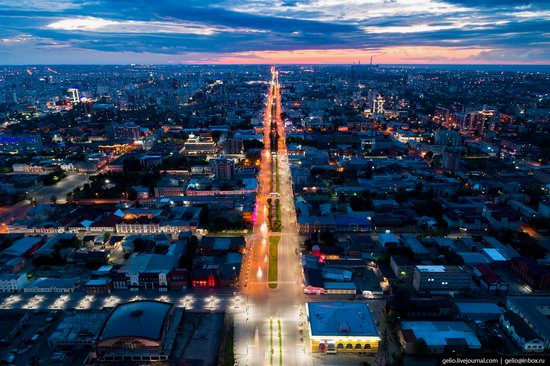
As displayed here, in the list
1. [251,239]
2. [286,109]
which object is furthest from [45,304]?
[286,109]

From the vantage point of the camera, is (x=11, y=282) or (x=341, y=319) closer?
(x=341, y=319)

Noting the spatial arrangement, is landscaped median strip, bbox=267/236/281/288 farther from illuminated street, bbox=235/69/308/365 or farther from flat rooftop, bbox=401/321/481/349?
flat rooftop, bbox=401/321/481/349

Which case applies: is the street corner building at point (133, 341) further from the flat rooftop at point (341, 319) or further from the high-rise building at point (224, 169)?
the high-rise building at point (224, 169)

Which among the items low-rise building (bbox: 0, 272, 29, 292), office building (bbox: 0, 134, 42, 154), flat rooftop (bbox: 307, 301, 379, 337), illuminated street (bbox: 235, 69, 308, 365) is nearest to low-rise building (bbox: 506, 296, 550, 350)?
flat rooftop (bbox: 307, 301, 379, 337)

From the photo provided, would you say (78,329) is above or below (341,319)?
below

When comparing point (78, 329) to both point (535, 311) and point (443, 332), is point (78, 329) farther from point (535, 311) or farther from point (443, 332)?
point (535, 311)

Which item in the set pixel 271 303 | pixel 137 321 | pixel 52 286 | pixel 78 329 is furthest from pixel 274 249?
pixel 52 286

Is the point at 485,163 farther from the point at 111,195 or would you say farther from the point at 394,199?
the point at 111,195
